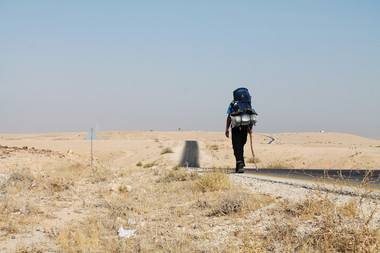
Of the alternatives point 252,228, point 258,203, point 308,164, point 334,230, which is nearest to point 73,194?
point 258,203

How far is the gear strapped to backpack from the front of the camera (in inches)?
379

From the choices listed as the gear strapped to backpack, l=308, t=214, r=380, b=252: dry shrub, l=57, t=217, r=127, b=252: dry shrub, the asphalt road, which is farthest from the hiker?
l=308, t=214, r=380, b=252: dry shrub

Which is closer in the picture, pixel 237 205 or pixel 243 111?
pixel 237 205

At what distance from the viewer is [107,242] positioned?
5316mm

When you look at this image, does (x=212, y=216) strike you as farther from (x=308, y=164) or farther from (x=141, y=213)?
(x=308, y=164)

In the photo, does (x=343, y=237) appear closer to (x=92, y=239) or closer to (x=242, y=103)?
(x=92, y=239)

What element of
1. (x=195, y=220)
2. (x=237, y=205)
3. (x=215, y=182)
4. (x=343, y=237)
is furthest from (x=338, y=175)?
(x=343, y=237)

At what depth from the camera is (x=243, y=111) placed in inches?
380

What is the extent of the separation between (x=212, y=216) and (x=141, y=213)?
71.4 inches

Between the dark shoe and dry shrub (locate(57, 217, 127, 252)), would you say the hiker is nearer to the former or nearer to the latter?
the dark shoe

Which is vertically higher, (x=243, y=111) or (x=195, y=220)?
(x=243, y=111)

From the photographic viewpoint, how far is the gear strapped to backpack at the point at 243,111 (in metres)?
9.63

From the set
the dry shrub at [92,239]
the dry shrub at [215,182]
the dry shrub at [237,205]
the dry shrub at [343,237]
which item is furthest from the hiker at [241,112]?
the dry shrub at [343,237]

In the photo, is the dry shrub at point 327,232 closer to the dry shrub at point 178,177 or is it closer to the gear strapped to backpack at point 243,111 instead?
the gear strapped to backpack at point 243,111
